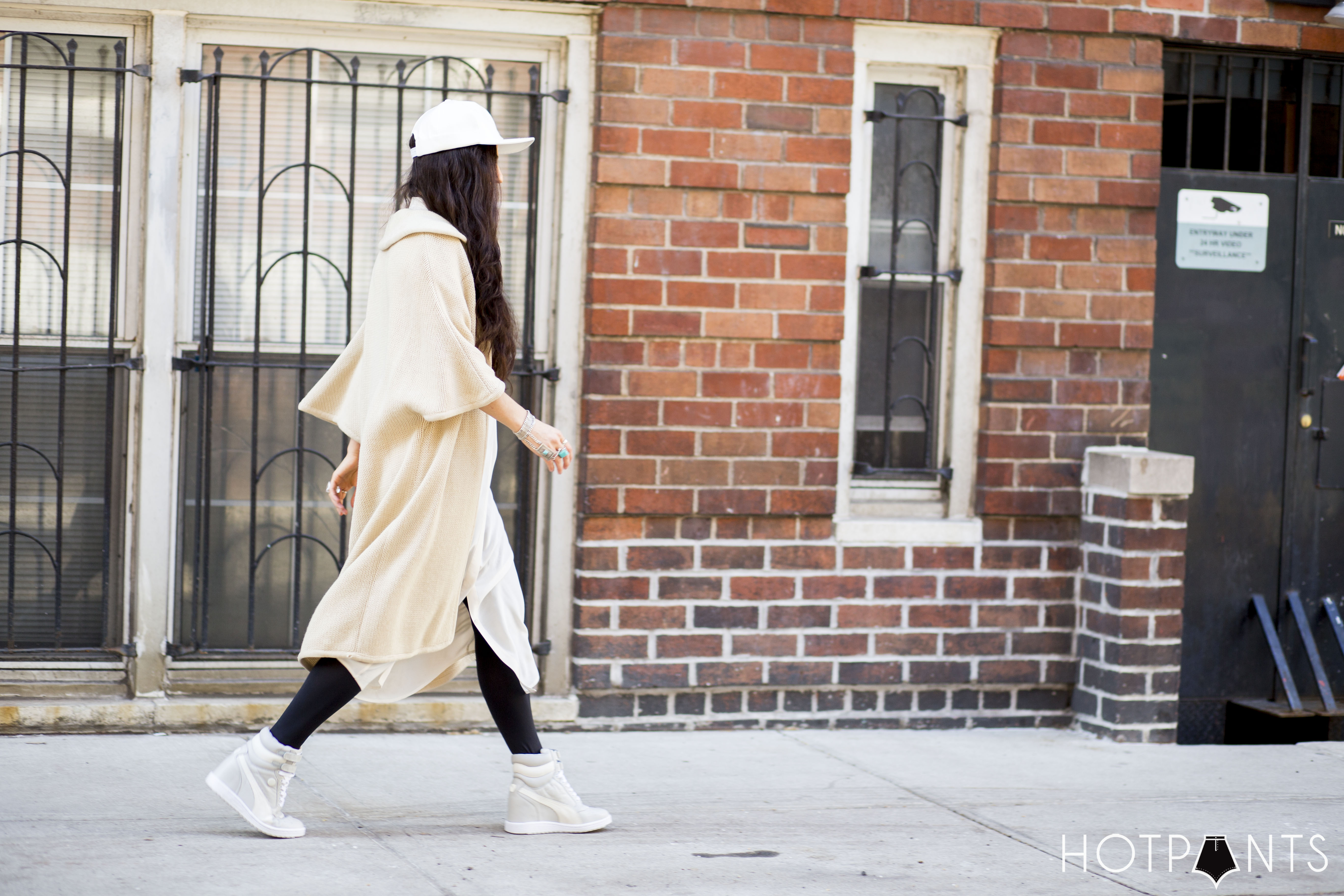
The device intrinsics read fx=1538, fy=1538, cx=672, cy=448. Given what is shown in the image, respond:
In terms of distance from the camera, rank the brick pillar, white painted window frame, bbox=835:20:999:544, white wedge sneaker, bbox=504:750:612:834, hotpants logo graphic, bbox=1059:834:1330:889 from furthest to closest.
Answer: white painted window frame, bbox=835:20:999:544
the brick pillar
white wedge sneaker, bbox=504:750:612:834
hotpants logo graphic, bbox=1059:834:1330:889

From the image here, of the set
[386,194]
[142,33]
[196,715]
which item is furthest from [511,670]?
[142,33]

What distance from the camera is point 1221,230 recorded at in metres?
5.89

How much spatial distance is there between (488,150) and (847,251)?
1910 millimetres

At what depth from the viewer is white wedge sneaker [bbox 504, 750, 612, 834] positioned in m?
4.04

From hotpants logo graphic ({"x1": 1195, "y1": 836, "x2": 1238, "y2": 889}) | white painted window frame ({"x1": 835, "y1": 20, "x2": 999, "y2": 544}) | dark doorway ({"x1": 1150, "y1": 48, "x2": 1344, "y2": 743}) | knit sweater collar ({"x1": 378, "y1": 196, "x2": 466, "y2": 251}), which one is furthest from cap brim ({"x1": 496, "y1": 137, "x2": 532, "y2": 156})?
dark doorway ({"x1": 1150, "y1": 48, "x2": 1344, "y2": 743})

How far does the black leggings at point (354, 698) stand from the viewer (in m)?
3.83

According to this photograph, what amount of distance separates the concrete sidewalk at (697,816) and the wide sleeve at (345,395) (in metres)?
1.08

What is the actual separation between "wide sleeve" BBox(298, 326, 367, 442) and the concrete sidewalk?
1.08 meters

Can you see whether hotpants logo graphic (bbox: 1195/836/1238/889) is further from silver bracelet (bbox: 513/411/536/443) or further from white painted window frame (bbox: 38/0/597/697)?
white painted window frame (bbox: 38/0/597/697)

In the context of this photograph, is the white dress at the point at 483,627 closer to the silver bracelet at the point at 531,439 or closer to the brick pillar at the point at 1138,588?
the silver bracelet at the point at 531,439

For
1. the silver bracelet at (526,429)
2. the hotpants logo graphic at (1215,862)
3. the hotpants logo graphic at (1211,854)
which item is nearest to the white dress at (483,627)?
the silver bracelet at (526,429)

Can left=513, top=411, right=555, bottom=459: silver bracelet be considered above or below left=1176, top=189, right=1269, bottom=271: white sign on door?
below

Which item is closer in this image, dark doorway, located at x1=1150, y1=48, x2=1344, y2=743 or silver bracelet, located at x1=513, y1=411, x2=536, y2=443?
silver bracelet, located at x1=513, y1=411, x2=536, y2=443

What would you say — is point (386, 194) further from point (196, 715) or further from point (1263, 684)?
point (1263, 684)
